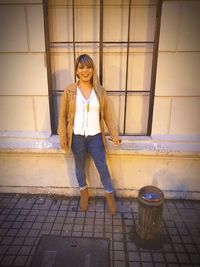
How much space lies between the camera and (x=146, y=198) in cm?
282

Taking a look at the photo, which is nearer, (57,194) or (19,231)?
(19,231)

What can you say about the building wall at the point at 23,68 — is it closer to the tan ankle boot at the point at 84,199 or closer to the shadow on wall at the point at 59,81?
the shadow on wall at the point at 59,81

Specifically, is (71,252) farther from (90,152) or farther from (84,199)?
(90,152)

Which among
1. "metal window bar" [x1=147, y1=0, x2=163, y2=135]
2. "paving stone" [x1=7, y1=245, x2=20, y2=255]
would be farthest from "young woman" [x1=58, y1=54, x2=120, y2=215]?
"paving stone" [x1=7, y1=245, x2=20, y2=255]

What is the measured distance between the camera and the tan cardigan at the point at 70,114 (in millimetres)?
3027

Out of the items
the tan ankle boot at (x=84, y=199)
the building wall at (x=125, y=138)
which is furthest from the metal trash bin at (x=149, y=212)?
the tan ankle boot at (x=84, y=199)

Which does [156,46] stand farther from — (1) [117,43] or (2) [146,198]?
(2) [146,198]

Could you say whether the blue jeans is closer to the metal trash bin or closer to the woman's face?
the metal trash bin

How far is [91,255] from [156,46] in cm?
276

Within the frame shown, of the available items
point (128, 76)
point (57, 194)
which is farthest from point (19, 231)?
point (128, 76)

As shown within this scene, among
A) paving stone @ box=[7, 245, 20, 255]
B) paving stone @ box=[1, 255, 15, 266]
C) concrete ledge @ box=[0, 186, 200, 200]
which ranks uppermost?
concrete ledge @ box=[0, 186, 200, 200]

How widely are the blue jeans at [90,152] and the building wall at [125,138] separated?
0.27 metres

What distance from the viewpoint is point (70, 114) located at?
3.08 meters

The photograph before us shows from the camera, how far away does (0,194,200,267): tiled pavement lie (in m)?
2.74
